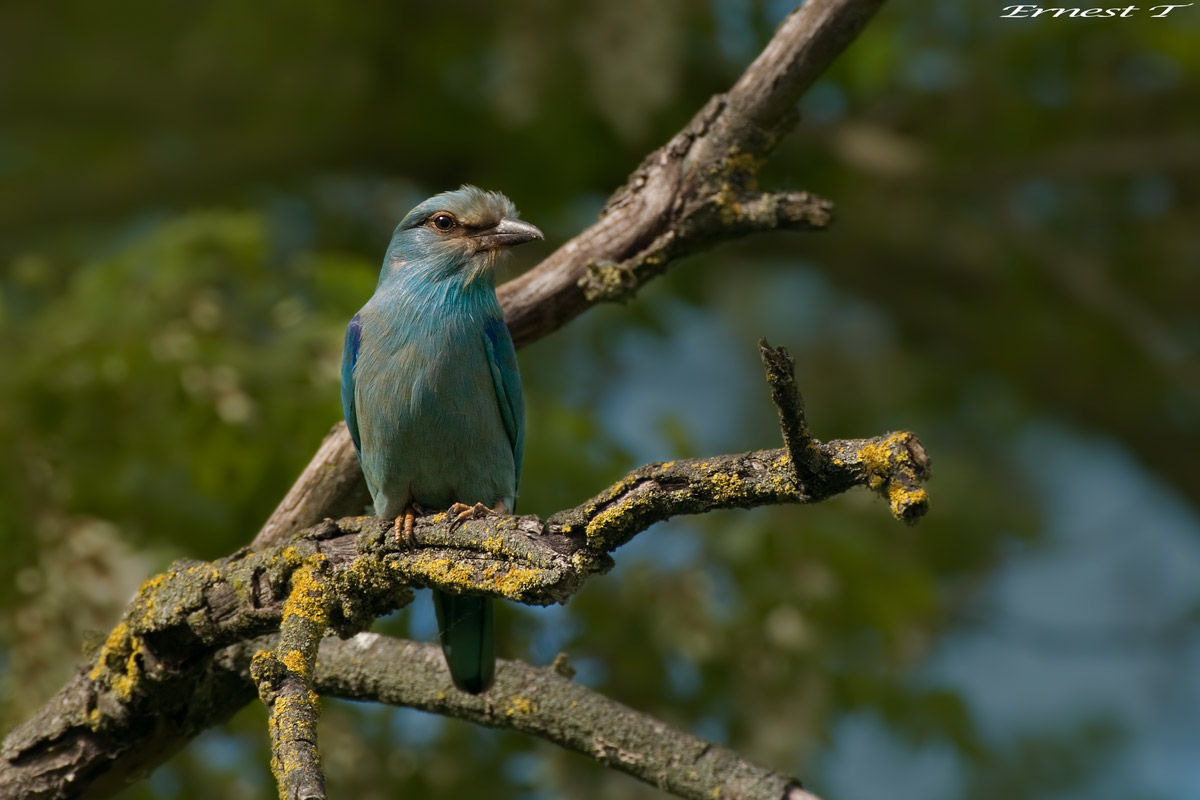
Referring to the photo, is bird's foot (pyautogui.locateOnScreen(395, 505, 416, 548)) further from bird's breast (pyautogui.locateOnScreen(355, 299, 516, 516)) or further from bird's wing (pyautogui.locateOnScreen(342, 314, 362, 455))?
bird's wing (pyautogui.locateOnScreen(342, 314, 362, 455))

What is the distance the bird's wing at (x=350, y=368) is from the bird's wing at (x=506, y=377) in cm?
46

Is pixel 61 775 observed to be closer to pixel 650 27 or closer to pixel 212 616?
pixel 212 616

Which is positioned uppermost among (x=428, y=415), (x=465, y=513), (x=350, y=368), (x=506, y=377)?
(x=350, y=368)

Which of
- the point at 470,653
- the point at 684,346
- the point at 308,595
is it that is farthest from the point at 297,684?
the point at 684,346

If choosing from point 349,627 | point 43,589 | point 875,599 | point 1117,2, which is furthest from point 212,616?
point 1117,2

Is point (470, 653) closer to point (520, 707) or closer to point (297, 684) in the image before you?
point (520, 707)

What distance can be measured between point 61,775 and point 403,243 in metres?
2.05

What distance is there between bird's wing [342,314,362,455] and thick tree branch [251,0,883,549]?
0.65 ft

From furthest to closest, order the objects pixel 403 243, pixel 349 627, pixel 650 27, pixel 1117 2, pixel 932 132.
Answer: pixel 932 132
pixel 1117 2
pixel 650 27
pixel 403 243
pixel 349 627

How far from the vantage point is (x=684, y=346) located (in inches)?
465

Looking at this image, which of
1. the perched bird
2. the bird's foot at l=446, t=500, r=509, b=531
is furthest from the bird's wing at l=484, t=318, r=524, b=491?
the bird's foot at l=446, t=500, r=509, b=531

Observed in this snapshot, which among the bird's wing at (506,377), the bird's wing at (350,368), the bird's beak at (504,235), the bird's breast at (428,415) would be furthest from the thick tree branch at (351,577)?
the bird's beak at (504,235)

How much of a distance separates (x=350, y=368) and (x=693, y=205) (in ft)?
4.20

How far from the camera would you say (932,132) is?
8641mm
